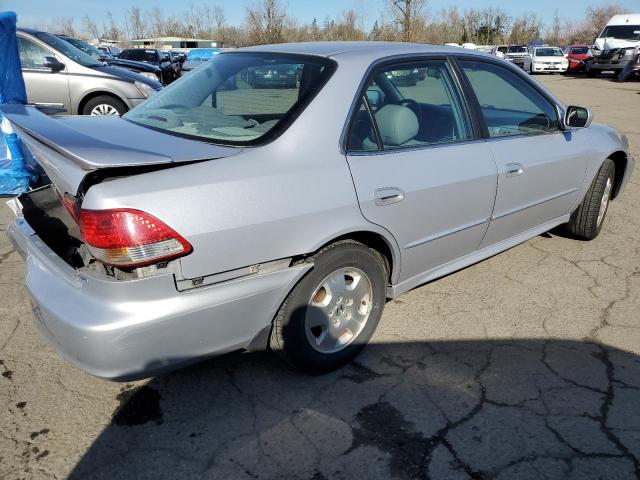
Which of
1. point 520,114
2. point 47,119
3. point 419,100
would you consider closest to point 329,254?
point 419,100

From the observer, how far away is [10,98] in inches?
220

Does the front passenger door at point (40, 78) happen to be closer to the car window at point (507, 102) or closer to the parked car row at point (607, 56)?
the car window at point (507, 102)

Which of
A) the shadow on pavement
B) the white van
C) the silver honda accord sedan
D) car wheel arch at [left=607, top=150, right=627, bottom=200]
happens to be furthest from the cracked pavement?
the white van

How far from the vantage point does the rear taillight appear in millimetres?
2027

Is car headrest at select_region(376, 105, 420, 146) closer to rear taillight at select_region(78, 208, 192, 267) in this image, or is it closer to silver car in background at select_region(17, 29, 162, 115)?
rear taillight at select_region(78, 208, 192, 267)

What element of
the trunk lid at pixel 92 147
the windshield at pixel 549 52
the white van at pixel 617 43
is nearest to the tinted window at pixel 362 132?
the trunk lid at pixel 92 147

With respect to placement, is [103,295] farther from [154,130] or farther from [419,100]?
[419,100]

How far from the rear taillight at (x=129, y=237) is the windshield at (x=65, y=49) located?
752 cm

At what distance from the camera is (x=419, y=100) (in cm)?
330

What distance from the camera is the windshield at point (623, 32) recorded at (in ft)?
84.7

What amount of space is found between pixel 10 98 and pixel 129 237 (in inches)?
179

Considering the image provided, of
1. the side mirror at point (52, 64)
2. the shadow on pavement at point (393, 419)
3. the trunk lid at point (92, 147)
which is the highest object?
the side mirror at point (52, 64)

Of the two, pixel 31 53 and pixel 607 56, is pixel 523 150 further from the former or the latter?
pixel 607 56

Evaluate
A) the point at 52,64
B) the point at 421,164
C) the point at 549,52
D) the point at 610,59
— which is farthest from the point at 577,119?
the point at 549,52
